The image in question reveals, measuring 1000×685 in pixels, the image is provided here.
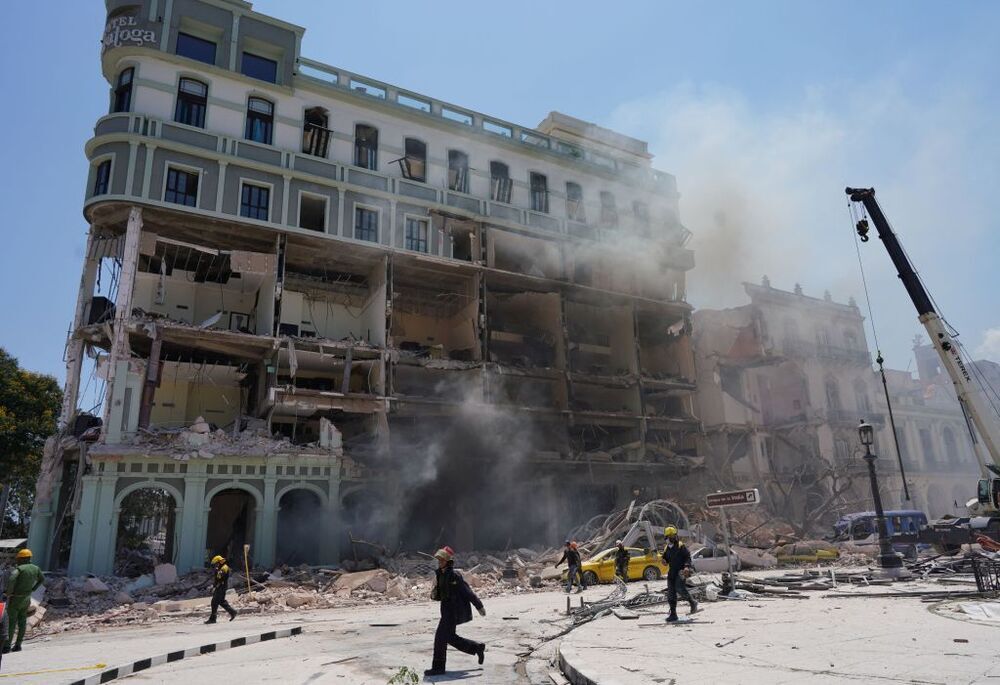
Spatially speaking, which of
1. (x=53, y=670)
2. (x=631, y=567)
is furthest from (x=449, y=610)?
(x=631, y=567)

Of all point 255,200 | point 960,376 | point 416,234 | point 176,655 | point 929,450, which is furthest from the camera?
point 929,450

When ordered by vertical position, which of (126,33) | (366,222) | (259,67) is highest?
(259,67)

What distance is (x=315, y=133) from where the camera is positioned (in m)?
30.6

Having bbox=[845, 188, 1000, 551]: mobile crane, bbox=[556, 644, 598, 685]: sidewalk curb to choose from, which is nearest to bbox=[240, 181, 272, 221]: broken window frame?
bbox=[845, 188, 1000, 551]: mobile crane

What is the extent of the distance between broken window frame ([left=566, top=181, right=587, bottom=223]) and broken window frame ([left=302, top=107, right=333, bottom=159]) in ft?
45.4

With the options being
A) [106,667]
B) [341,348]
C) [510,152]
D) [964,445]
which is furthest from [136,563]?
[964,445]

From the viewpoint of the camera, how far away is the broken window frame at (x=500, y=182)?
115 feet

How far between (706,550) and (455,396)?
515 inches

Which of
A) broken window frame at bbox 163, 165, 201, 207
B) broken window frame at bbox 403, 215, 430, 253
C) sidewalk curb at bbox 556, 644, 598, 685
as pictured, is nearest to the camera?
sidewalk curb at bbox 556, 644, 598, 685

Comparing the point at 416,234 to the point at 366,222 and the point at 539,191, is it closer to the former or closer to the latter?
the point at 366,222

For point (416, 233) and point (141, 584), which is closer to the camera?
point (141, 584)

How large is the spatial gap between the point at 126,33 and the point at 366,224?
486 inches

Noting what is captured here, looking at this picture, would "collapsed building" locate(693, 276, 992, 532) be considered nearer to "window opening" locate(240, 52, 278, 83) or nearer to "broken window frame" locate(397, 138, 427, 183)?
"broken window frame" locate(397, 138, 427, 183)

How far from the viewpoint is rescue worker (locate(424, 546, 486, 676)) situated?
774cm
